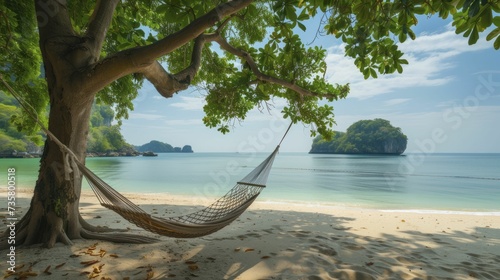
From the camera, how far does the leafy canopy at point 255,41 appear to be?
1.68 m

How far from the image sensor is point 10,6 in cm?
312

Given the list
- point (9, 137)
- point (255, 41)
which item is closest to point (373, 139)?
point (255, 41)

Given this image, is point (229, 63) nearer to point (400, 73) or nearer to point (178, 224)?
point (400, 73)

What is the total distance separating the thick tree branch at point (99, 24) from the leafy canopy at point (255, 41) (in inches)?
9.4

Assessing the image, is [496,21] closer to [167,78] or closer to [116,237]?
[167,78]

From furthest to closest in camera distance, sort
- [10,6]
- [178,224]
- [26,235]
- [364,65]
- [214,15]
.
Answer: [10,6] → [364,65] → [26,235] → [214,15] → [178,224]

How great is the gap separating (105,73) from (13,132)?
47.0 m

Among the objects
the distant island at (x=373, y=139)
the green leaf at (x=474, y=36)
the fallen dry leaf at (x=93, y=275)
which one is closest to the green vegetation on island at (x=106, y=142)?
the distant island at (x=373, y=139)

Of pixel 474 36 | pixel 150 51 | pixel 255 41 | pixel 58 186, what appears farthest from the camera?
pixel 255 41

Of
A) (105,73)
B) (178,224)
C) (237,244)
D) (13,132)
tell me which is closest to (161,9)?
(105,73)

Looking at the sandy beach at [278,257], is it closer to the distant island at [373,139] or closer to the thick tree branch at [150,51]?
the thick tree branch at [150,51]

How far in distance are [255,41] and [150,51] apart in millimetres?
2996

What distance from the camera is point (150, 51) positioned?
72.6 inches

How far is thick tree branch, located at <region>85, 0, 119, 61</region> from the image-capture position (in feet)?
7.12
